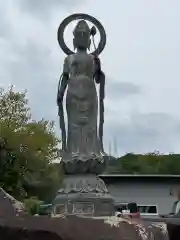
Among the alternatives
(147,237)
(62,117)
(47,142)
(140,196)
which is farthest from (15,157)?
(147,237)

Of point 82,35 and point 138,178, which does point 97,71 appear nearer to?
point 82,35

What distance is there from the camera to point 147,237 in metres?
6.31

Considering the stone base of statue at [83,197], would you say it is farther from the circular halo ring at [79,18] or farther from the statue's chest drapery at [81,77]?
the circular halo ring at [79,18]

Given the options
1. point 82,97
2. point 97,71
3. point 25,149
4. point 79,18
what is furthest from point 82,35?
point 25,149

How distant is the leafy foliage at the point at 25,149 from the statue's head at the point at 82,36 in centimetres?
1658

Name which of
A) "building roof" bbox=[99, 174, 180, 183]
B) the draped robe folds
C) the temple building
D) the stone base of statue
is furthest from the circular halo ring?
the temple building

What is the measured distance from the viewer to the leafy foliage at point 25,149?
28.8 meters

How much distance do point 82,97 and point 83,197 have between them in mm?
1859

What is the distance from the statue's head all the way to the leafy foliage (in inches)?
653

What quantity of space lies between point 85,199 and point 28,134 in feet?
69.1

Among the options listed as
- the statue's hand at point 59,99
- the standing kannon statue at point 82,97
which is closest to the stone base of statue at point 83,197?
the standing kannon statue at point 82,97

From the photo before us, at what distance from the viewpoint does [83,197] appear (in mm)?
10516

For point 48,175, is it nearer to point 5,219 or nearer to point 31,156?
point 31,156

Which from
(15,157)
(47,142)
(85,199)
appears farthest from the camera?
(47,142)
